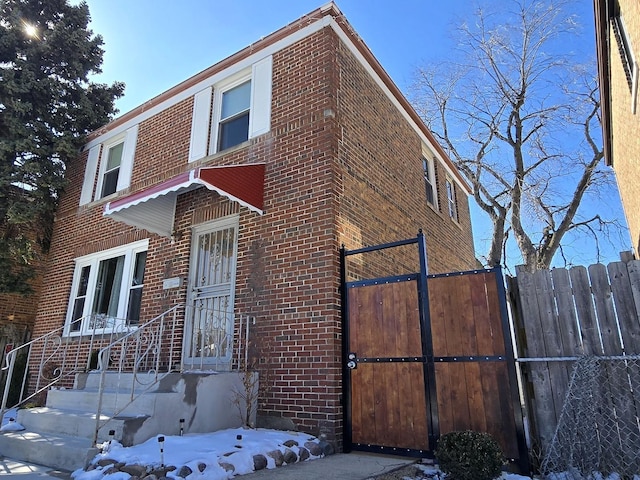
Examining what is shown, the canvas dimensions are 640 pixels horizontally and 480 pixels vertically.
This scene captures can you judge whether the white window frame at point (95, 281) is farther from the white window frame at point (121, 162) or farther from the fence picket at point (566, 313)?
the fence picket at point (566, 313)

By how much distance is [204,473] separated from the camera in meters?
3.81

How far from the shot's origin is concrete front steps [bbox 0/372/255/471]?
4602mm

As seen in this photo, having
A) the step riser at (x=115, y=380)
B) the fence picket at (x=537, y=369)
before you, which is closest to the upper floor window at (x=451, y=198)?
the fence picket at (x=537, y=369)

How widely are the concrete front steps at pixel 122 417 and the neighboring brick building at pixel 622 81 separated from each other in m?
7.38

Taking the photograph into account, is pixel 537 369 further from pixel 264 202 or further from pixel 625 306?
pixel 264 202

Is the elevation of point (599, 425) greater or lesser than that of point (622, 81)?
lesser

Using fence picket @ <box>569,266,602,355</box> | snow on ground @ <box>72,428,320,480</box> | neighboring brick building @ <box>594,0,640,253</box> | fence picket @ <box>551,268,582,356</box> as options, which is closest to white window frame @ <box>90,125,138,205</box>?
snow on ground @ <box>72,428,320,480</box>

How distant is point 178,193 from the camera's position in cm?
785

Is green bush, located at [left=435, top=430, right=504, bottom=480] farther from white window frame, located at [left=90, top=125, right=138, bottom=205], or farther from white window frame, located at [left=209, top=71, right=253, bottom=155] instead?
white window frame, located at [left=90, top=125, right=138, bottom=205]

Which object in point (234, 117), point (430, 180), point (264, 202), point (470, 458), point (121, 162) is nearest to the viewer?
point (470, 458)

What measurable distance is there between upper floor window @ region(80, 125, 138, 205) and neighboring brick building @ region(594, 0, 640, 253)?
9.72 metres

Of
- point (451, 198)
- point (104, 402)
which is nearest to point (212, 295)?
point (104, 402)

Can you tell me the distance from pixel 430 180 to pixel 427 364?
752cm

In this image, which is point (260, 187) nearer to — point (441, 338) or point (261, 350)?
point (261, 350)
